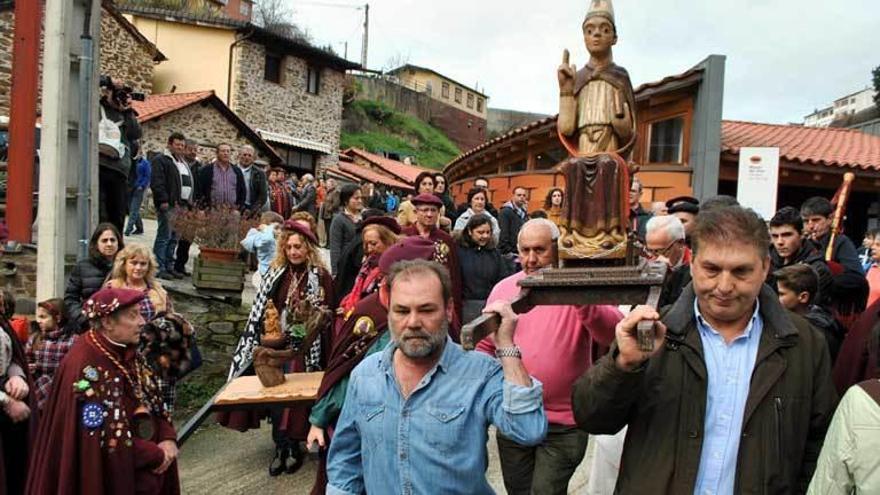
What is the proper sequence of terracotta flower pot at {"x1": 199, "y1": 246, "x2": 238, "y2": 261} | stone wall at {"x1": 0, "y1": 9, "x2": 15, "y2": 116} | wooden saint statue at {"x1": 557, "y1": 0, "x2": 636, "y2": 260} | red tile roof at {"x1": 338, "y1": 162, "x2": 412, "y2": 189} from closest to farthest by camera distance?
wooden saint statue at {"x1": 557, "y1": 0, "x2": 636, "y2": 260} → terracotta flower pot at {"x1": 199, "y1": 246, "x2": 238, "y2": 261} → stone wall at {"x1": 0, "y1": 9, "x2": 15, "y2": 116} → red tile roof at {"x1": 338, "y1": 162, "x2": 412, "y2": 189}

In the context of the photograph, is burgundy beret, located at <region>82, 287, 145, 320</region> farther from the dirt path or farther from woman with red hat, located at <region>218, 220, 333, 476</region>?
the dirt path

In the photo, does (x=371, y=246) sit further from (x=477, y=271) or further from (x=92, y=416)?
(x=92, y=416)

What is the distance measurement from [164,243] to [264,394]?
5.37 m

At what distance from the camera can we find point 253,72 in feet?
81.3

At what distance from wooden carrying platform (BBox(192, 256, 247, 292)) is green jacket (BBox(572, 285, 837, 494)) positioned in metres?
6.27

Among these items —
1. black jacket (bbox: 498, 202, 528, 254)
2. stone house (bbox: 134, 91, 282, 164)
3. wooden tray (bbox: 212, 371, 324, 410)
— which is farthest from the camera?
stone house (bbox: 134, 91, 282, 164)

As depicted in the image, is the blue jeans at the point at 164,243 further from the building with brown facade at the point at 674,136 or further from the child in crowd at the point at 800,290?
the child in crowd at the point at 800,290

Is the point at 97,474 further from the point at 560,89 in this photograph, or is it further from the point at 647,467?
the point at 560,89

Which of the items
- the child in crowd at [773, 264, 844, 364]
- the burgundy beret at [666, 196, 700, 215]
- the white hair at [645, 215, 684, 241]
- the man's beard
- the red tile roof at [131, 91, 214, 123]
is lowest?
the man's beard

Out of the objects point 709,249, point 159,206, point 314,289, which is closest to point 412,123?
point 159,206

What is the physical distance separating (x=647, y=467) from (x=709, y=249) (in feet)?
2.23

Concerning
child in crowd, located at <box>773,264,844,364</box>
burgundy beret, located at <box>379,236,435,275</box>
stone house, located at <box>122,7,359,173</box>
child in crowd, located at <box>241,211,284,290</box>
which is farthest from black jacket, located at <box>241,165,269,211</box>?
stone house, located at <box>122,7,359,173</box>

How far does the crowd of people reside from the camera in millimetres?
1881

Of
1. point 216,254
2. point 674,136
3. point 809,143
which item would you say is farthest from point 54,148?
point 809,143
